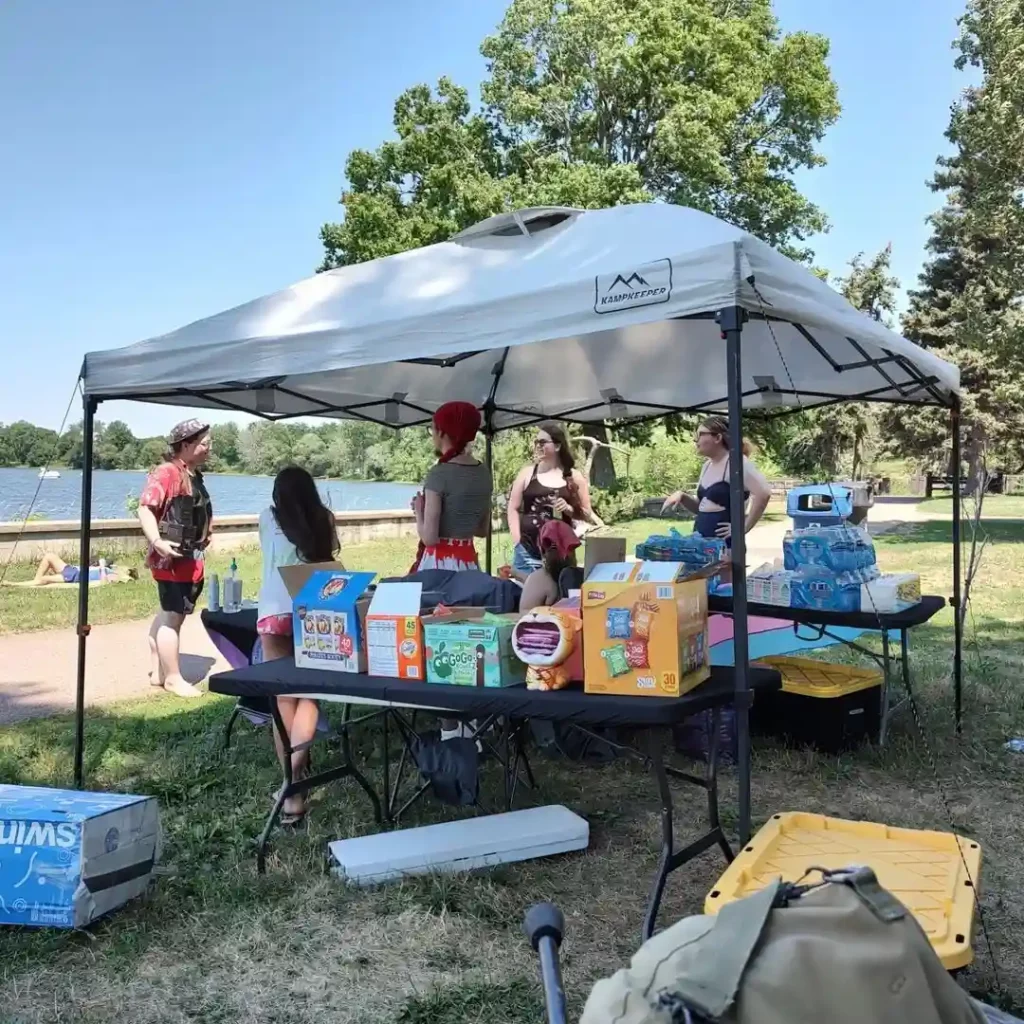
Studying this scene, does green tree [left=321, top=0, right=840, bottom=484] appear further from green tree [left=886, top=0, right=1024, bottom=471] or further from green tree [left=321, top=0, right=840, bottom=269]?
green tree [left=886, top=0, right=1024, bottom=471]

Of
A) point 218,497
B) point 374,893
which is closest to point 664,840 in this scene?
point 374,893

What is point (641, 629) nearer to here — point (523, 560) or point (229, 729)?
point (229, 729)

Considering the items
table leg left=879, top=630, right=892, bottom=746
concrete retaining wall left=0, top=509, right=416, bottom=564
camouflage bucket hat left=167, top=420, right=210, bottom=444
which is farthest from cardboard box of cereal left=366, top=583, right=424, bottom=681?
concrete retaining wall left=0, top=509, right=416, bottom=564

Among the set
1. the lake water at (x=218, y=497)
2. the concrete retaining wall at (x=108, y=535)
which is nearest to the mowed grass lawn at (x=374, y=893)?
the concrete retaining wall at (x=108, y=535)

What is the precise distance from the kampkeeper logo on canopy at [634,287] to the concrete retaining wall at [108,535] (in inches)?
342

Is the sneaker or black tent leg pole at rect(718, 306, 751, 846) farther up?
black tent leg pole at rect(718, 306, 751, 846)

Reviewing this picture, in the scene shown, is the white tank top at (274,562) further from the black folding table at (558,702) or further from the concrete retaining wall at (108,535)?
the concrete retaining wall at (108,535)

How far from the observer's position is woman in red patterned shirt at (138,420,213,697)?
564cm

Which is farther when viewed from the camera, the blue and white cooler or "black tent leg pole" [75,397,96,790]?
the blue and white cooler

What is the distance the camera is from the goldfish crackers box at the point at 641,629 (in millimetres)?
2680

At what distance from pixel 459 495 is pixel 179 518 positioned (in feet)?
7.33

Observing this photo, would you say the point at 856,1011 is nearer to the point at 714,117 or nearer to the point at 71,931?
the point at 71,931

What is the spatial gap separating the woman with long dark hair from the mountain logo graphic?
158 centimetres

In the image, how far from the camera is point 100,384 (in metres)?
4.07
